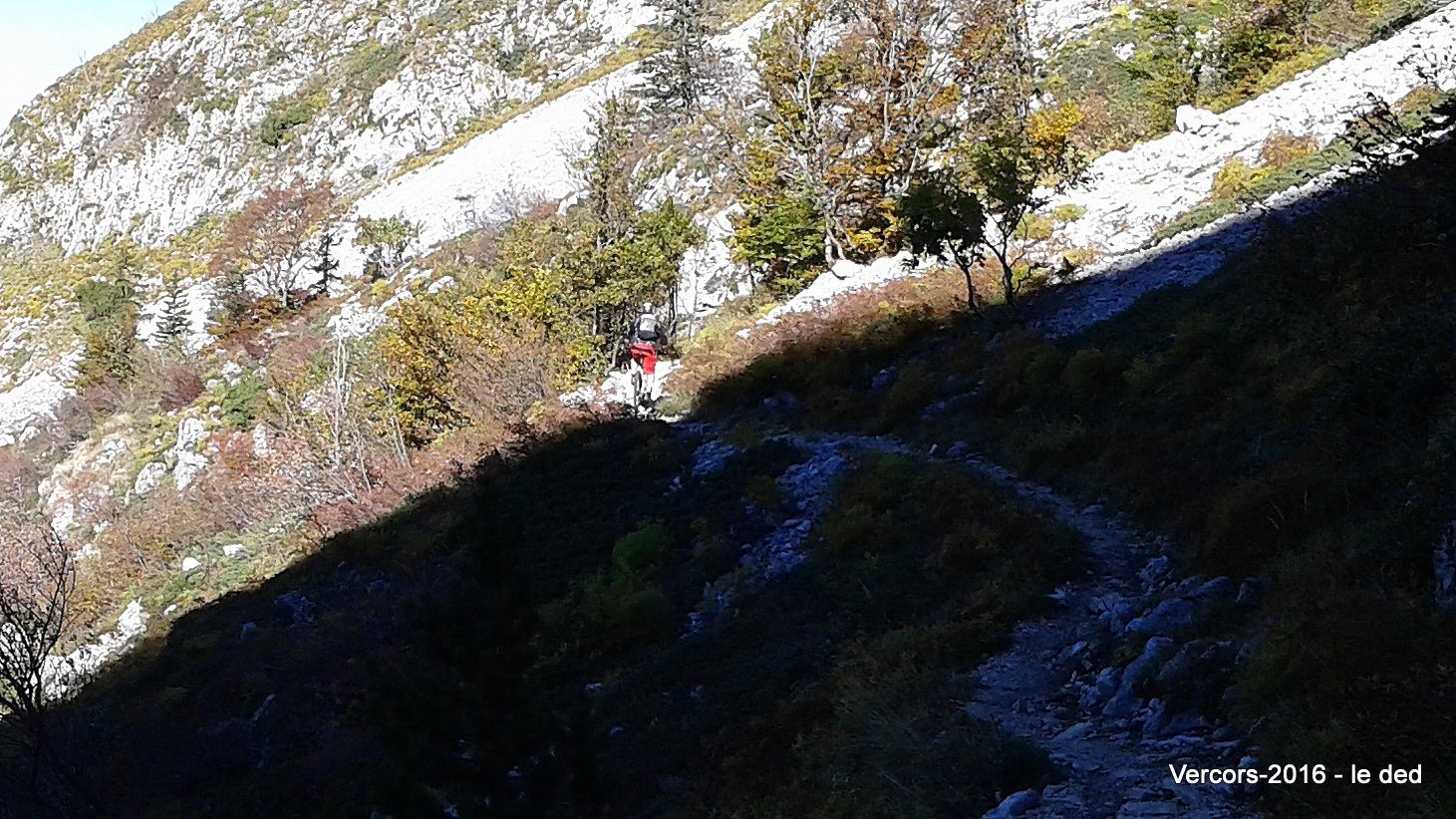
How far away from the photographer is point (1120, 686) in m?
5.22

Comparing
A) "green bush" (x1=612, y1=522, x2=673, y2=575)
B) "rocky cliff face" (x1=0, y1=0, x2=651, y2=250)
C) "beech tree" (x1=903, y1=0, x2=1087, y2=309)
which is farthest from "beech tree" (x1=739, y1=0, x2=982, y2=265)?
"rocky cliff face" (x1=0, y1=0, x2=651, y2=250)

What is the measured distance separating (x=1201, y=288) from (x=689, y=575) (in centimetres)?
725

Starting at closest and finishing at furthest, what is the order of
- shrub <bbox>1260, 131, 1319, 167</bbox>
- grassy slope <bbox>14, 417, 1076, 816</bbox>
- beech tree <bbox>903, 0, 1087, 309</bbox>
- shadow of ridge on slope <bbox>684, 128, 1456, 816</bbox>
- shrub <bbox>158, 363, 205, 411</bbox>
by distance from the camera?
shadow of ridge on slope <bbox>684, 128, 1456, 816</bbox> → grassy slope <bbox>14, 417, 1076, 816</bbox> → beech tree <bbox>903, 0, 1087, 309</bbox> → shrub <bbox>1260, 131, 1319, 167</bbox> → shrub <bbox>158, 363, 205, 411</bbox>

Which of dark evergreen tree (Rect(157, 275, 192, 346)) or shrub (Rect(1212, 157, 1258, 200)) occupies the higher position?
dark evergreen tree (Rect(157, 275, 192, 346))

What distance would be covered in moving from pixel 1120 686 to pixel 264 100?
73745 millimetres

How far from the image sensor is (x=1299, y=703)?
3.99 meters

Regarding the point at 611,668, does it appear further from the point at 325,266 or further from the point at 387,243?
the point at 325,266

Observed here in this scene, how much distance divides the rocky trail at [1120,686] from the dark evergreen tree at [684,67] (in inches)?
1405

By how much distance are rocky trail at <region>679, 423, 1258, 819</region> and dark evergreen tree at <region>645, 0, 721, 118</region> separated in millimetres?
35681

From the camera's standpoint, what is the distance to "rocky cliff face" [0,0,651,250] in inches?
2282

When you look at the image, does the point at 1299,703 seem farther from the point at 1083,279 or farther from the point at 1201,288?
the point at 1083,279

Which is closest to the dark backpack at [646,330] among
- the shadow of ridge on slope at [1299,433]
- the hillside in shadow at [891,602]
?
the hillside in shadow at [891,602]

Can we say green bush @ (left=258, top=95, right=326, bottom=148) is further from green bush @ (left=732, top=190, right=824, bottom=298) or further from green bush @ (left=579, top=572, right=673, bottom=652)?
green bush @ (left=579, top=572, right=673, bottom=652)

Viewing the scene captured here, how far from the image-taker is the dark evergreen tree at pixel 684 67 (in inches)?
1613
